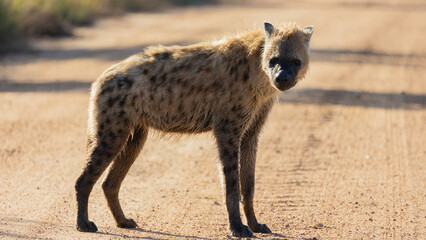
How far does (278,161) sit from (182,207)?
1662 mm

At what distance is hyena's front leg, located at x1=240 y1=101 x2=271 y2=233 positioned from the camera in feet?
17.3

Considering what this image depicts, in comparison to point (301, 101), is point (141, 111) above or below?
above

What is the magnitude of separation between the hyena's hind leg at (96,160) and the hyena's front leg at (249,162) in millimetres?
977

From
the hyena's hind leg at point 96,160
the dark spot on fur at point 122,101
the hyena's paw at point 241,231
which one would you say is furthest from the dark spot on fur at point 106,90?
the hyena's paw at point 241,231

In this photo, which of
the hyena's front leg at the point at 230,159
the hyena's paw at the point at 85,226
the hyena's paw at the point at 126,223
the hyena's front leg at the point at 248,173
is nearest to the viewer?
the hyena's paw at the point at 85,226

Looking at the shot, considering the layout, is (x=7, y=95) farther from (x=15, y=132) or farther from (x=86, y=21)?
(x=86, y=21)

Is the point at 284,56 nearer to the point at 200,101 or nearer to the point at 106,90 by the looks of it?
the point at 200,101

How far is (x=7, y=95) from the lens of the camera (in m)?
9.17

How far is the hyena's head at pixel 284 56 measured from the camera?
16.4ft

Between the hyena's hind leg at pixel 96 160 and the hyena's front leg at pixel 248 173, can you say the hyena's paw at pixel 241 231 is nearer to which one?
the hyena's front leg at pixel 248 173

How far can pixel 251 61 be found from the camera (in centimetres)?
525

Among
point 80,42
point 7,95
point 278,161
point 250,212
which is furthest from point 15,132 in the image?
point 80,42

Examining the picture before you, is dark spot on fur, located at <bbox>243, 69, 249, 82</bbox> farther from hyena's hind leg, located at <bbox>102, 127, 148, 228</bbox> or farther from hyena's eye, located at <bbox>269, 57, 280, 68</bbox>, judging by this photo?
hyena's hind leg, located at <bbox>102, 127, 148, 228</bbox>

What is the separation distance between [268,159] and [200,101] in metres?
2.08
